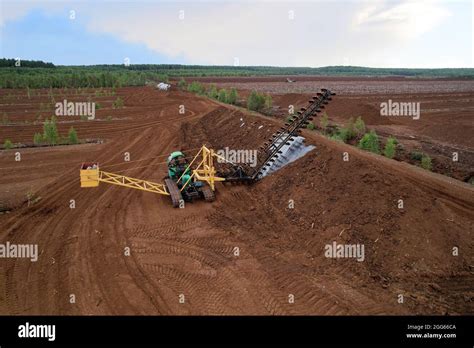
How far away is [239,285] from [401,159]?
1324 centimetres

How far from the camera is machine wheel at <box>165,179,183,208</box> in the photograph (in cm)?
1351

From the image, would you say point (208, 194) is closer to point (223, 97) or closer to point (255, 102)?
point (255, 102)

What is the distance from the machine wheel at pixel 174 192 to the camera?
13508mm

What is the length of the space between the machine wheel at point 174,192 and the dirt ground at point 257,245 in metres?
0.44

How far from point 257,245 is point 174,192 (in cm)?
460

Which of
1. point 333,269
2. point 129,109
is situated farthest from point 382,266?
point 129,109

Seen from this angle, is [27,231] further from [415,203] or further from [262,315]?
[415,203]

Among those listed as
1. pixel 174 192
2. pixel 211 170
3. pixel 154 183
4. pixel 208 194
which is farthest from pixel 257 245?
pixel 154 183

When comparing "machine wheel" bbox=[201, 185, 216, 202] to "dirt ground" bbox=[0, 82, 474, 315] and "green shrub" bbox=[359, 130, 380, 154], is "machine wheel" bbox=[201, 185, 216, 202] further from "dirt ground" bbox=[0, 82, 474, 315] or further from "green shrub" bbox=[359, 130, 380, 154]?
"green shrub" bbox=[359, 130, 380, 154]

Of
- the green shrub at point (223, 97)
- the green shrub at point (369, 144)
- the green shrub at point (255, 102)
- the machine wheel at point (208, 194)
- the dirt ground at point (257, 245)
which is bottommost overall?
the dirt ground at point (257, 245)

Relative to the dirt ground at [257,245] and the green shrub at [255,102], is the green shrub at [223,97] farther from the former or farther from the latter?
the dirt ground at [257,245]

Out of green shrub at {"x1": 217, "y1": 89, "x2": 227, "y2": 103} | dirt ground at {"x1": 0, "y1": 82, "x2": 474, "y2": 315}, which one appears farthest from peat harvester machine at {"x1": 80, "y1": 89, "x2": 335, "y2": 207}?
green shrub at {"x1": 217, "y1": 89, "x2": 227, "y2": 103}

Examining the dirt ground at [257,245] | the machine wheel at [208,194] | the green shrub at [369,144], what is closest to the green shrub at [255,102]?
the green shrub at [369,144]
